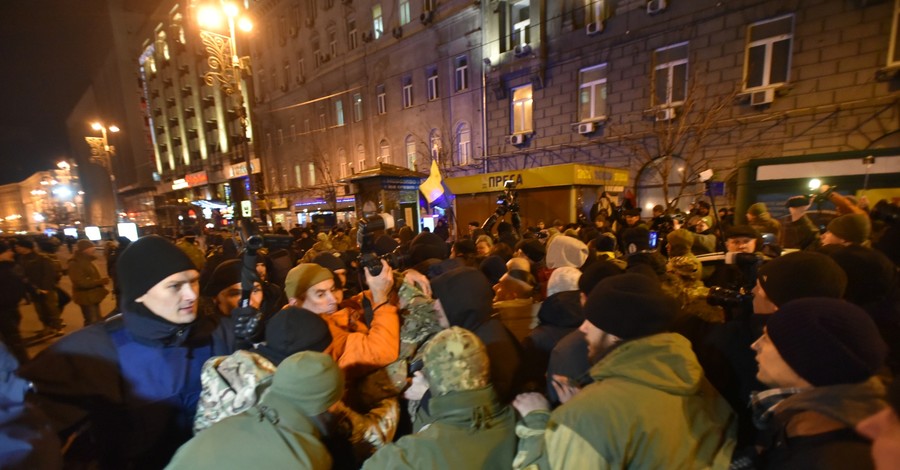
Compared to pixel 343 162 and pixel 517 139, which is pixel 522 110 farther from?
Answer: pixel 343 162

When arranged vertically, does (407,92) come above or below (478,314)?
above

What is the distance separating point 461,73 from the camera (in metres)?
18.2

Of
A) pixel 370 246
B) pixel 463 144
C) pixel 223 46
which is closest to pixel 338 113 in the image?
pixel 463 144

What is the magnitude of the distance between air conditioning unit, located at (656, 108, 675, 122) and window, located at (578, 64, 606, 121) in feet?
6.70

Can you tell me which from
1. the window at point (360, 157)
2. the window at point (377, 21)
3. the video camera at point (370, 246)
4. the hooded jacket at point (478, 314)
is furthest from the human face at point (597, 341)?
the window at point (377, 21)

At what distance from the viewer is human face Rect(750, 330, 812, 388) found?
1.25 m

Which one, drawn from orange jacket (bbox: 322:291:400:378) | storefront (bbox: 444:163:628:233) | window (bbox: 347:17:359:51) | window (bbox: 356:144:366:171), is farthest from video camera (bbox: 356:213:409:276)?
window (bbox: 347:17:359:51)

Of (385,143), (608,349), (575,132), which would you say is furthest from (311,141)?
(608,349)

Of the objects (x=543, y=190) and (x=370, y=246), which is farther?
(x=543, y=190)

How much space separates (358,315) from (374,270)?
0.60 meters

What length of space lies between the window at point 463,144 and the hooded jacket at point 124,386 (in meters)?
17.1

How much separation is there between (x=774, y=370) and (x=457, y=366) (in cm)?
120

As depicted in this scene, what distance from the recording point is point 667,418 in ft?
4.10

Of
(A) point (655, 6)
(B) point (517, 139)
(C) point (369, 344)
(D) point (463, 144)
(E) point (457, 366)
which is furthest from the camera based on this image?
(D) point (463, 144)
